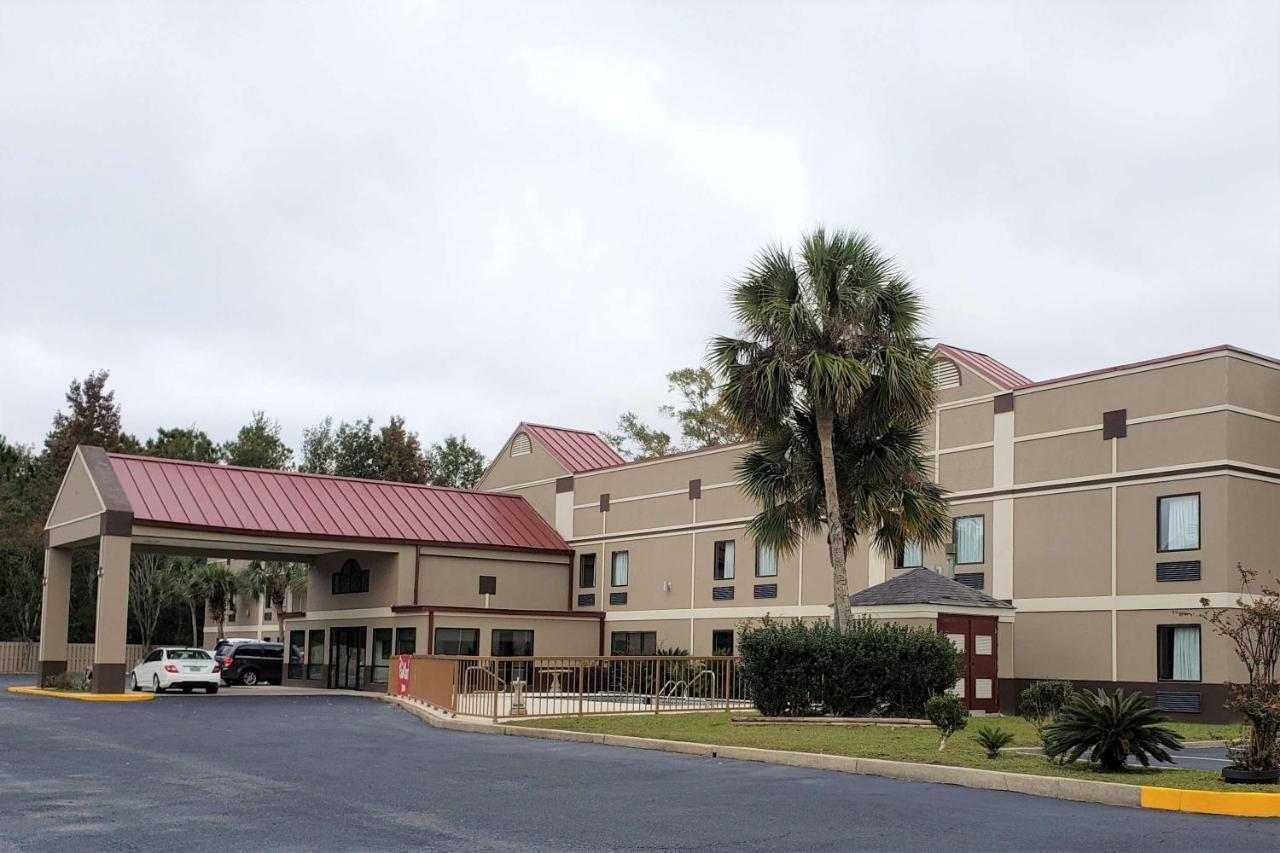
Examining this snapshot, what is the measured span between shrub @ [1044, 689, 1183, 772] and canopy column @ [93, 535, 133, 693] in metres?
26.0

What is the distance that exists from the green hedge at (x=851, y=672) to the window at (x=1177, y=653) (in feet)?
21.1

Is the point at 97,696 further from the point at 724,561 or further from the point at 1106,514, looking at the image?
the point at 1106,514

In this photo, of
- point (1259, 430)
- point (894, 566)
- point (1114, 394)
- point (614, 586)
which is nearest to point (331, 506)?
point (614, 586)

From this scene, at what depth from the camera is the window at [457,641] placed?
41062mm

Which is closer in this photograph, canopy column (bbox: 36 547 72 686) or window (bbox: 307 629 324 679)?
canopy column (bbox: 36 547 72 686)

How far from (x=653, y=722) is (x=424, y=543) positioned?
807 inches

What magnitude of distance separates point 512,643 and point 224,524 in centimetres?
995

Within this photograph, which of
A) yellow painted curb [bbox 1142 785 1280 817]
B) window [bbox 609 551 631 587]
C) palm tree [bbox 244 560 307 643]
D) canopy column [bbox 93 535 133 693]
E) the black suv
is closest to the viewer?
yellow painted curb [bbox 1142 785 1280 817]

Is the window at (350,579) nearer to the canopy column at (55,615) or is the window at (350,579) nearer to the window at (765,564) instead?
the canopy column at (55,615)

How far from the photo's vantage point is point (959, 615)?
28.9 m

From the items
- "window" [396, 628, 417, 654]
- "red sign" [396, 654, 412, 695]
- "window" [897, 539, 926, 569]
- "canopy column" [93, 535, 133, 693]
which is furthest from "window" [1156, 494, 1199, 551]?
"canopy column" [93, 535, 133, 693]

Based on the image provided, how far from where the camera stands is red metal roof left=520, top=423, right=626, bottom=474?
48.6 metres

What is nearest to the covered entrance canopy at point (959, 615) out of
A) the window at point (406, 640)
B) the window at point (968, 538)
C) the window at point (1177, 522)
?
the window at point (968, 538)

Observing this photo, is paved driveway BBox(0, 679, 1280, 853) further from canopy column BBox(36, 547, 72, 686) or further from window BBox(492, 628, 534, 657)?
window BBox(492, 628, 534, 657)
